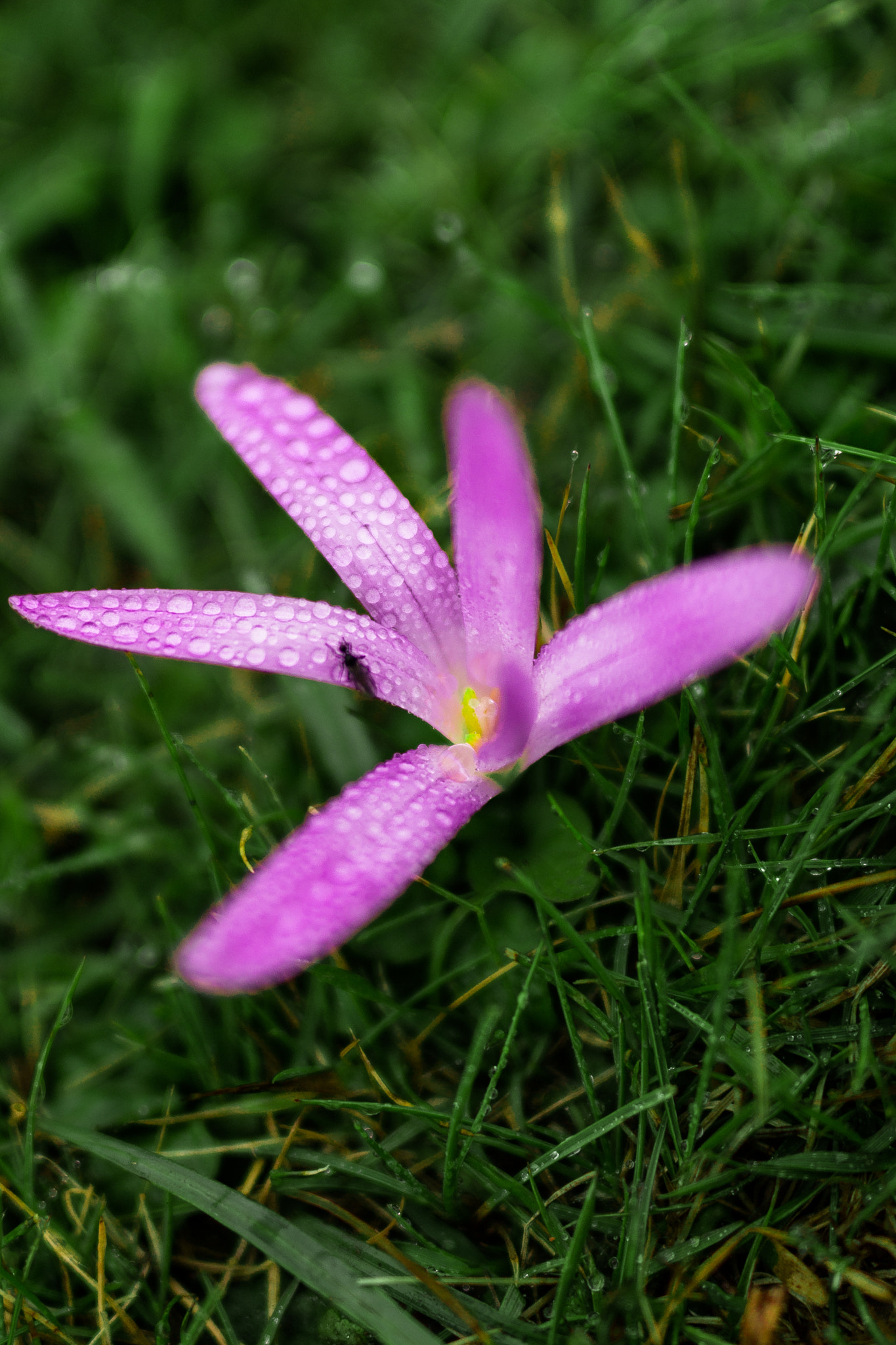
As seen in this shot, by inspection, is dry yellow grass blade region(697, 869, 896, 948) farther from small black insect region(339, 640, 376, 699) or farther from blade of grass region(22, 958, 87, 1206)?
blade of grass region(22, 958, 87, 1206)

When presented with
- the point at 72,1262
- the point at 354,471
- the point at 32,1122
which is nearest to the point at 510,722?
the point at 354,471

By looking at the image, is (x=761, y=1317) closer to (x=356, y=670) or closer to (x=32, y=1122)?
(x=356, y=670)

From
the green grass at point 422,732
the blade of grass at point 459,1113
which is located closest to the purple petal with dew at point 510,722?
the green grass at point 422,732

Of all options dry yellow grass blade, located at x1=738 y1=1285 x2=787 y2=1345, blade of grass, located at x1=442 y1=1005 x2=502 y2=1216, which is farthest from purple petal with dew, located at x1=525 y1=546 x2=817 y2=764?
dry yellow grass blade, located at x1=738 y1=1285 x2=787 y2=1345

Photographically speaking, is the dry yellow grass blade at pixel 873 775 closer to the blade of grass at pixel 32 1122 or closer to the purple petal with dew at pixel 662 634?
the purple petal with dew at pixel 662 634

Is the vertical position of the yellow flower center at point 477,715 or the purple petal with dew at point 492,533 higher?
the purple petal with dew at point 492,533

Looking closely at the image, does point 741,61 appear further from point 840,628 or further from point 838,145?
point 840,628

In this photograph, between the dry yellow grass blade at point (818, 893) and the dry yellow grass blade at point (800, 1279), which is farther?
the dry yellow grass blade at point (818, 893)
